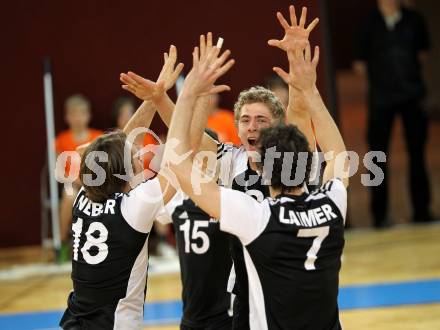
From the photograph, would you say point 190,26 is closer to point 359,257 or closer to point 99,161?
point 359,257

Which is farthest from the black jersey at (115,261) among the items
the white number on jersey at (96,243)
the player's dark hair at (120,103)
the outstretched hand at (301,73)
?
the player's dark hair at (120,103)

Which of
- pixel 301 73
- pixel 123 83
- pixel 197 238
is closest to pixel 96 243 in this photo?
pixel 197 238

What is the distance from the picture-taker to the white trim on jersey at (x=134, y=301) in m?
4.13

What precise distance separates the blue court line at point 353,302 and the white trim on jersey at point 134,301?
266cm

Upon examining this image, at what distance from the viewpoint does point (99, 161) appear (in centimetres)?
413

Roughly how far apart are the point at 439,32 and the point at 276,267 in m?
15.1

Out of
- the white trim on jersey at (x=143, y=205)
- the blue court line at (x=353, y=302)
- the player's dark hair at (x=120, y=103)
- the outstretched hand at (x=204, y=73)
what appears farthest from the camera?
the player's dark hair at (x=120, y=103)

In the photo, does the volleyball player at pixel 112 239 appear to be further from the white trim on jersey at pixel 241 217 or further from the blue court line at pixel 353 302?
the blue court line at pixel 353 302

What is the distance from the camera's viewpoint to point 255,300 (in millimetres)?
3680

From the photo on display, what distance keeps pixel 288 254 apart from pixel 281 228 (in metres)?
0.11

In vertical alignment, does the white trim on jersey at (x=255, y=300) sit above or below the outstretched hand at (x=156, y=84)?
below

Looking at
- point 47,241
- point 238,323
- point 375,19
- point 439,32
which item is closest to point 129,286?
point 238,323

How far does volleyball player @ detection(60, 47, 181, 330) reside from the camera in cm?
412

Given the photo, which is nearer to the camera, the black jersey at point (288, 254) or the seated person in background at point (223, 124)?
the black jersey at point (288, 254)
